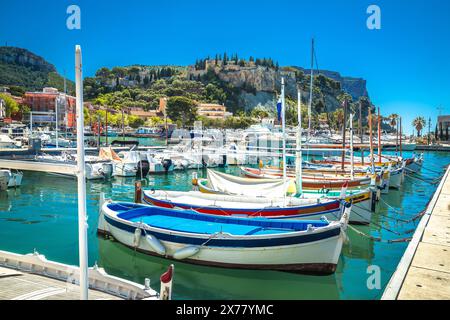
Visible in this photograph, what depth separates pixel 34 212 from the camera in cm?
2220

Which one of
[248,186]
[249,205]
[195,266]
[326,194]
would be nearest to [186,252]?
[195,266]

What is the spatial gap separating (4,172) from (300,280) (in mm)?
24804

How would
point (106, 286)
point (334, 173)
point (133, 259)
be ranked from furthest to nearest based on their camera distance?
1. point (334, 173)
2. point (133, 259)
3. point (106, 286)

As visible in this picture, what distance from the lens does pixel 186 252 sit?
1266 centimetres

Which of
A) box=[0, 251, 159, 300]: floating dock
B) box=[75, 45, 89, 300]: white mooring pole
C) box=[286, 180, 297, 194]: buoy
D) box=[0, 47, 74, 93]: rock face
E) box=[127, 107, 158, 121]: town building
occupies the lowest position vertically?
box=[0, 251, 159, 300]: floating dock

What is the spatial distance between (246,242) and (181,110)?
10927cm

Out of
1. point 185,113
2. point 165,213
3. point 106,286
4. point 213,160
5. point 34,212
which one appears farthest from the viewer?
point 185,113

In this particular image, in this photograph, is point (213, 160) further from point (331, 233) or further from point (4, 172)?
point (331, 233)

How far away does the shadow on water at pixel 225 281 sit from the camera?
11203 millimetres

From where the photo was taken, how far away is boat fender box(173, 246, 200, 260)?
12.6 m

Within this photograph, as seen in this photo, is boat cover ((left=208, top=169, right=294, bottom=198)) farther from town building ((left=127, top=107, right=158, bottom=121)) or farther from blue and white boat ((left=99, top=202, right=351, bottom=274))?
town building ((left=127, top=107, right=158, bottom=121))

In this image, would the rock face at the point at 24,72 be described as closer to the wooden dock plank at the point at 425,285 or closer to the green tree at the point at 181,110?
the green tree at the point at 181,110

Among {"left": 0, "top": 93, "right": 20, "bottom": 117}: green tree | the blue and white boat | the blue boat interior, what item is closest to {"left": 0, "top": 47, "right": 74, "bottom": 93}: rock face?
{"left": 0, "top": 93, "right": 20, "bottom": 117}: green tree
